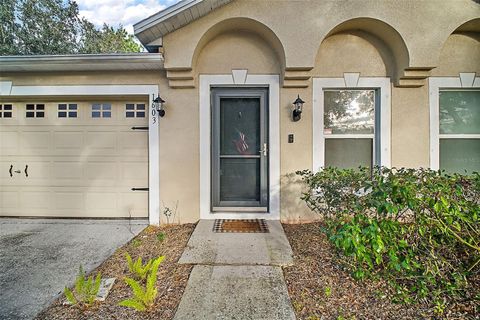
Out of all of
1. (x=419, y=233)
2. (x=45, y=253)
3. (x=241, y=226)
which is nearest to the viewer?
(x=419, y=233)

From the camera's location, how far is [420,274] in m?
2.31

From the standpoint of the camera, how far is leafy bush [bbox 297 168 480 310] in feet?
6.64

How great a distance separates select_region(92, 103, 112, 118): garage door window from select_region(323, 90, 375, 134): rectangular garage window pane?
3.97 m

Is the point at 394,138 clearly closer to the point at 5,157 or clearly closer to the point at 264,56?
the point at 264,56

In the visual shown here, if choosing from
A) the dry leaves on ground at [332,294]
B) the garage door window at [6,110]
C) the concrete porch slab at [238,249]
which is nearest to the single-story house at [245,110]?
the garage door window at [6,110]

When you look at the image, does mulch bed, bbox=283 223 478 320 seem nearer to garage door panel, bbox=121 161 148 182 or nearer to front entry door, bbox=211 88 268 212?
front entry door, bbox=211 88 268 212

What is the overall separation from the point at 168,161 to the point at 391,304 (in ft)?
11.9

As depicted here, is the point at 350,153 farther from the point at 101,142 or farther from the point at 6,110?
the point at 6,110

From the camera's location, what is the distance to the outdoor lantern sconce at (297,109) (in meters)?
4.14

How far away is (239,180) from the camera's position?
4527 millimetres

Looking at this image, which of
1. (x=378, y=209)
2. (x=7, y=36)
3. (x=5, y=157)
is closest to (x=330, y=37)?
(x=378, y=209)

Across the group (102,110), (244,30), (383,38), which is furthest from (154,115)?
(383,38)

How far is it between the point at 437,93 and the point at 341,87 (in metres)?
1.67

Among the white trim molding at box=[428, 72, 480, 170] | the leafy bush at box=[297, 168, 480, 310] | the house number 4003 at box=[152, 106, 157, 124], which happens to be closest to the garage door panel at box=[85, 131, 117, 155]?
the house number 4003 at box=[152, 106, 157, 124]
